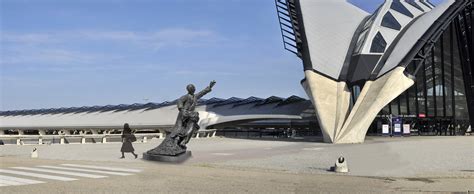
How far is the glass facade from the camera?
61500mm

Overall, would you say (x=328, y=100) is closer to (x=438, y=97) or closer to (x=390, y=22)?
(x=390, y=22)

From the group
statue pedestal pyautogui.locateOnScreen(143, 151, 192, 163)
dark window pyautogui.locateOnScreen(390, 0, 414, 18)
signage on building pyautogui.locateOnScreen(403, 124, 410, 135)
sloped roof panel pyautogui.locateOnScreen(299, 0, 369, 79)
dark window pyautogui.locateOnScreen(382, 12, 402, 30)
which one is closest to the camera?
statue pedestal pyautogui.locateOnScreen(143, 151, 192, 163)

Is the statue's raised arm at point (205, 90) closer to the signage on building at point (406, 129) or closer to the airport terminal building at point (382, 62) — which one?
the airport terminal building at point (382, 62)

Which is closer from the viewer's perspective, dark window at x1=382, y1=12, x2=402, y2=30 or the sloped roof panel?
the sloped roof panel

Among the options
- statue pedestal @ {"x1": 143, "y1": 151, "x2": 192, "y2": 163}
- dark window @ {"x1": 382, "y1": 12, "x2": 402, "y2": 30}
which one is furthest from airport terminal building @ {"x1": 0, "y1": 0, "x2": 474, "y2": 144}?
statue pedestal @ {"x1": 143, "y1": 151, "x2": 192, "y2": 163}

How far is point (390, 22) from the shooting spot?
2050 inches

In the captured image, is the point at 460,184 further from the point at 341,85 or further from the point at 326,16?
the point at 326,16

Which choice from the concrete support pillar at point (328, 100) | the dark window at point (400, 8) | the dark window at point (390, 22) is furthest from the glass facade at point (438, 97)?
the concrete support pillar at point (328, 100)

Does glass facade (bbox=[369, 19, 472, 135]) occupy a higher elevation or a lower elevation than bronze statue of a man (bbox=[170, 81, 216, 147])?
higher

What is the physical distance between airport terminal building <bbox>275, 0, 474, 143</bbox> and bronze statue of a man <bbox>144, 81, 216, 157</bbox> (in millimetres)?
21144

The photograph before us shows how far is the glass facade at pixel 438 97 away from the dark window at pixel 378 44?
1454 cm

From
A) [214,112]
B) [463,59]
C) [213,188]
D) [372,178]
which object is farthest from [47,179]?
[214,112]

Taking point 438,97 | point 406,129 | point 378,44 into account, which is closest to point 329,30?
point 378,44

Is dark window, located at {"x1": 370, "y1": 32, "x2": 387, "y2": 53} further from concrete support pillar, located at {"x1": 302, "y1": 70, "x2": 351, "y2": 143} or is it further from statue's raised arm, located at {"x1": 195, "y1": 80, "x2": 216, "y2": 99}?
statue's raised arm, located at {"x1": 195, "y1": 80, "x2": 216, "y2": 99}
